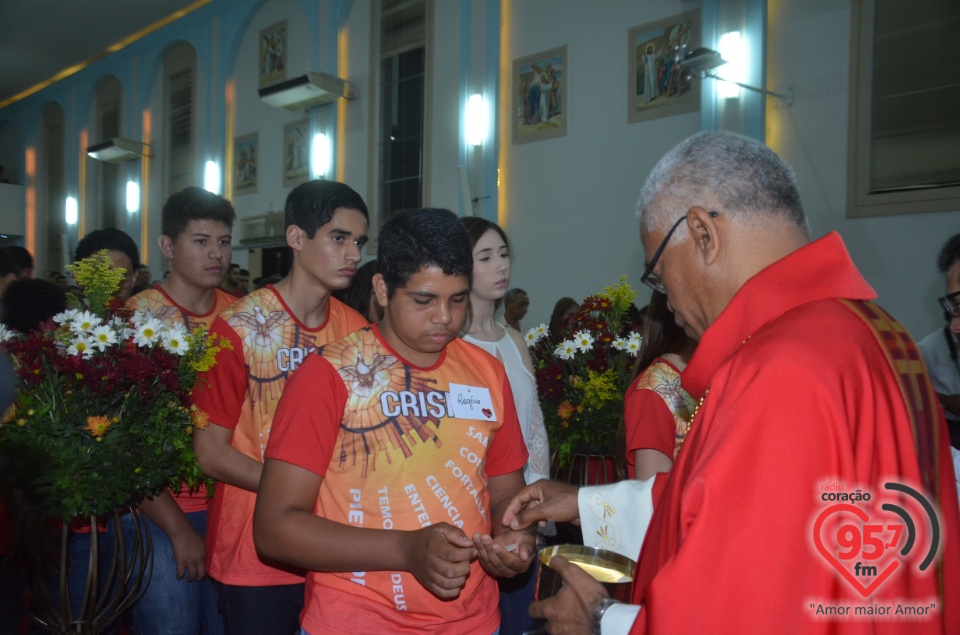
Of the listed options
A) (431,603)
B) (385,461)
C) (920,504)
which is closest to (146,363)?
(385,461)

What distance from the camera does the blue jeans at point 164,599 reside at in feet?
8.51

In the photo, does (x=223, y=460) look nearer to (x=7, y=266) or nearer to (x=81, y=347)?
(x=81, y=347)

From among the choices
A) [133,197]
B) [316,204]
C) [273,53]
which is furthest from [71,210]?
[316,204]

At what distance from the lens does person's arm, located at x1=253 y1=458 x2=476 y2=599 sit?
5.26ft

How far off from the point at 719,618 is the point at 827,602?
0.15 m

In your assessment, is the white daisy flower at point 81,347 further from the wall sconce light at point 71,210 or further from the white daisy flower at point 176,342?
the wall sconce light at point 71,210

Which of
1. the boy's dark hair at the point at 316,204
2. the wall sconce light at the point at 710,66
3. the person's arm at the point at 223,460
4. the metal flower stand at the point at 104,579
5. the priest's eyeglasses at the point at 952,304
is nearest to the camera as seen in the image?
the metal flower stand at the point at 104,579

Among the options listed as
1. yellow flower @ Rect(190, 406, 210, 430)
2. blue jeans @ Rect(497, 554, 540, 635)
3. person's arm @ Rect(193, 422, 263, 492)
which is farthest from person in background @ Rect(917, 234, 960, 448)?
yellow flower @ Rect(190, 406, 210, 430)

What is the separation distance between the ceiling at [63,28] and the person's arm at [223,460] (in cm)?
1436

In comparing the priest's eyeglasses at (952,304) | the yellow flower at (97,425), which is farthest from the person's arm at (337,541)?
the priest's eyeglasses at (952,304)

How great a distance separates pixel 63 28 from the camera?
15.6m

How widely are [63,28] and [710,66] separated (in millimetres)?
13983

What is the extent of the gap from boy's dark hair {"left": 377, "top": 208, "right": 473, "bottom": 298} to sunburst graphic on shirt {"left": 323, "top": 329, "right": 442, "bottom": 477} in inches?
7.4

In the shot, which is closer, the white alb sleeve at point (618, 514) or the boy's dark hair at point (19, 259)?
the white alb sleeve at point (618, 514)
